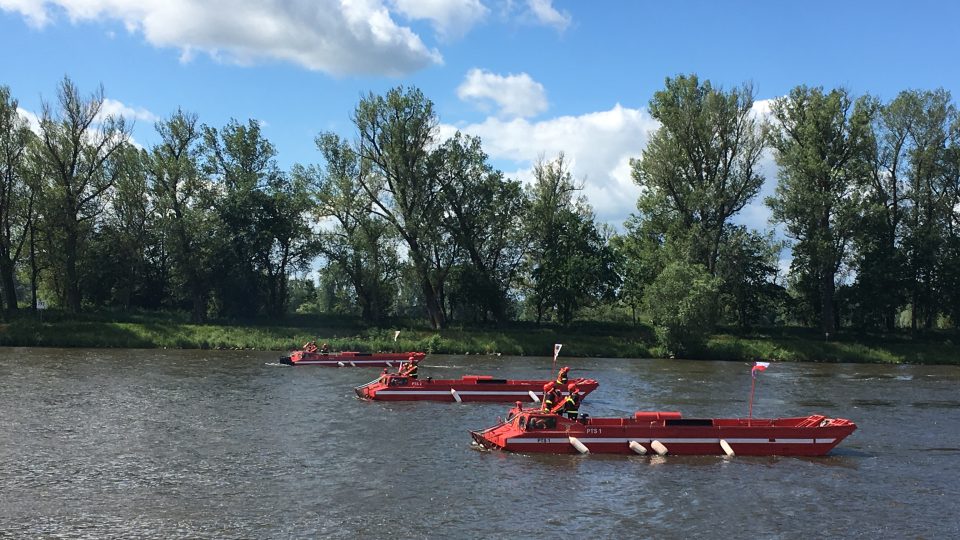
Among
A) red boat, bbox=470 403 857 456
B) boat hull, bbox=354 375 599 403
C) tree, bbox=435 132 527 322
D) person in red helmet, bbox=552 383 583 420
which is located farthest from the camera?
tree, bbox=435 132 527 322

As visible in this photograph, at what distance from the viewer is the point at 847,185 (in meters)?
70.0

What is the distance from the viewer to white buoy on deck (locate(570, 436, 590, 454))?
26422 mm

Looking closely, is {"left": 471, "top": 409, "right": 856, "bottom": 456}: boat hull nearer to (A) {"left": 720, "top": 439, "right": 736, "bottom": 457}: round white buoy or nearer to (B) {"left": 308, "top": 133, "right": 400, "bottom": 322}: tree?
(A) {"left": 720, "top": 439, "right": 736, "bottom": 457}: round white buoy

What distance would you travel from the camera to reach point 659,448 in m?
26.3

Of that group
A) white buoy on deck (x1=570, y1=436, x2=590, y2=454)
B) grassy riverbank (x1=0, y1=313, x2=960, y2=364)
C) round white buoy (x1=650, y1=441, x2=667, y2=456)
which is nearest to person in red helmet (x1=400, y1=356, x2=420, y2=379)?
white buoy on deck (x1=570, y1=436, x2=590, y2=454)

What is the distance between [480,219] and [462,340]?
42.8ft

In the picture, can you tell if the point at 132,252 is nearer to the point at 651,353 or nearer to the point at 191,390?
the point at 191,390

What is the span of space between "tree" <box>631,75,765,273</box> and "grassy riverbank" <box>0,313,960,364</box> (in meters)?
9.43

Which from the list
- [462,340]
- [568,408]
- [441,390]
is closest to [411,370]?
[441,390]

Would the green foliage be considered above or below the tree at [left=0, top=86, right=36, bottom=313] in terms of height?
below

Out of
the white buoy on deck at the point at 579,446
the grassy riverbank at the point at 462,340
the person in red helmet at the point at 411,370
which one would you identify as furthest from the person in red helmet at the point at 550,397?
the grassy riverbank at the point at 462,340

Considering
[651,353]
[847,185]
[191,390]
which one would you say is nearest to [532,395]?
[191,390]

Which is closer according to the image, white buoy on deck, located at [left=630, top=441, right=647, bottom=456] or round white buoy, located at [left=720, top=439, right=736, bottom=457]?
white buoy on deck, located at [left=630, top=441, right=647, bottom=456]

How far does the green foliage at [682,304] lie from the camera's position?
62531 millimetres
